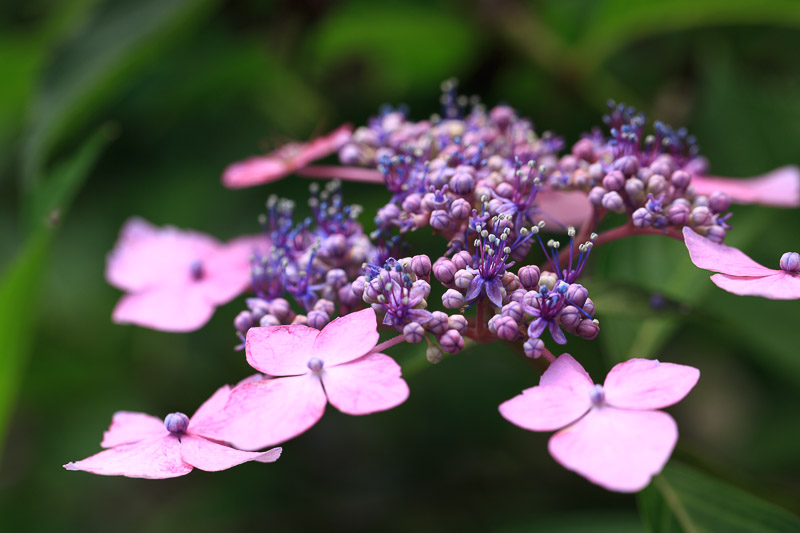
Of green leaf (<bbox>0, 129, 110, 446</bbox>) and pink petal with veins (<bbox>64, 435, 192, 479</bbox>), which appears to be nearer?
pink petal with veins (<bbox>64, 435, 192, 479</bbox>)

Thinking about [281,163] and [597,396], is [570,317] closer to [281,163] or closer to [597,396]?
[597,396]

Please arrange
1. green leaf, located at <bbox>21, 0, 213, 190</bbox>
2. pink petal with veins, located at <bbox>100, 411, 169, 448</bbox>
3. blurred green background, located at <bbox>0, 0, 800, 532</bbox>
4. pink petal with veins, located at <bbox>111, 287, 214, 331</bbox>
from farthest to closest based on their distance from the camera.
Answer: blurred green background, located at <bbox>0, 0, 800, 532</bbox>, green leaf, located at <bbox>21, 0, 213, 190</bbox>, pink petal with veins, located at <bbox>111, 287, 214, 331</bbox>, pink petal with veins, located at <bbox>100, 411, 169, 448</bbox>

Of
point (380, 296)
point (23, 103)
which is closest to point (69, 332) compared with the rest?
point (23, 103)

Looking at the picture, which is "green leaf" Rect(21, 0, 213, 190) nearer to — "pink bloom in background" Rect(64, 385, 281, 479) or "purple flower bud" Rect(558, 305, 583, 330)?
"pink bloom in background" Rect(64, 385, 281, 479)

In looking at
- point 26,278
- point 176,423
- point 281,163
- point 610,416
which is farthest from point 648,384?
point 26,278

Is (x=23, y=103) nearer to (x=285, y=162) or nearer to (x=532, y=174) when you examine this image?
(x=285, y=162)

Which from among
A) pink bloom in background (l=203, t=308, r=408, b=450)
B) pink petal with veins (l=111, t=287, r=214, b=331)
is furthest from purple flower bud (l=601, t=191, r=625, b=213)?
pink petal with veins (l=111, t=287, r=214, b=331)

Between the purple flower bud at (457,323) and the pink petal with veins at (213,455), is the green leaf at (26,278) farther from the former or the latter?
the purple flower bud at (457,323)
